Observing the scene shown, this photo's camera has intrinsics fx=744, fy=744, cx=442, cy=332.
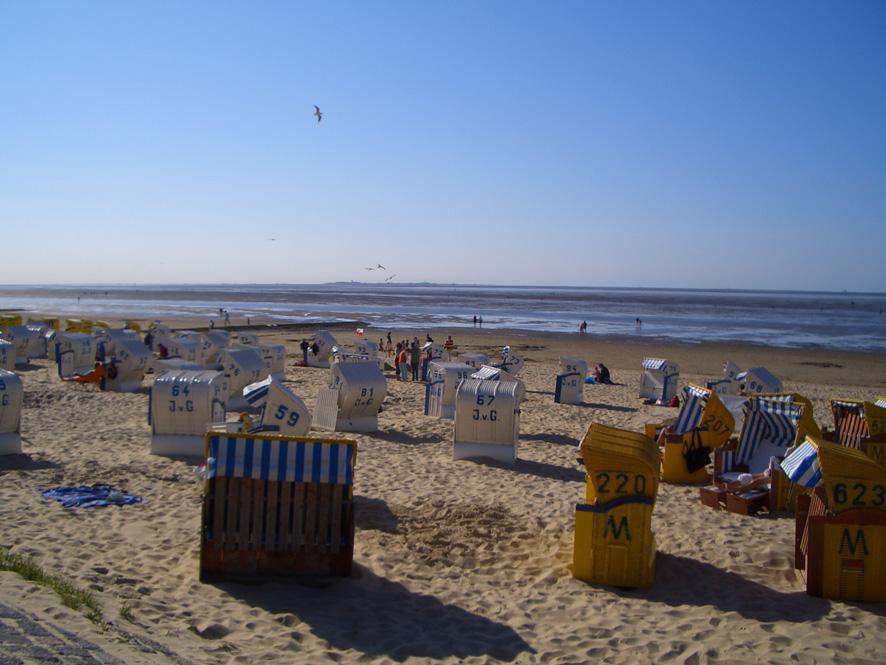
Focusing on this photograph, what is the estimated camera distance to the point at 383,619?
6.51m

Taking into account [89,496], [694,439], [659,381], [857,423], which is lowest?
[89,496]

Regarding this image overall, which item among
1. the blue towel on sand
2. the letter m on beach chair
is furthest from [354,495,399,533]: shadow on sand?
the blue towel on sand

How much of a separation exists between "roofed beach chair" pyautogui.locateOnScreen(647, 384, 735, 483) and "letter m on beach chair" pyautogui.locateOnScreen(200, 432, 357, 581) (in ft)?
22.2

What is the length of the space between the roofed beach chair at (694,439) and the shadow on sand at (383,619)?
6.37 meters

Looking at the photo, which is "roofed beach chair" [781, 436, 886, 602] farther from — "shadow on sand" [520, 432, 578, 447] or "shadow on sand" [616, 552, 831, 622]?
"shadow on sand" [520, 432, 578, 447]

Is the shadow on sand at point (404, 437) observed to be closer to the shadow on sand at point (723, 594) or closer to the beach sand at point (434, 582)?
the beach sand at point (434, 582)

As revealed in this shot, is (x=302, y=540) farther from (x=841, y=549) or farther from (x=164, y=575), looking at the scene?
(x=841, y=549)

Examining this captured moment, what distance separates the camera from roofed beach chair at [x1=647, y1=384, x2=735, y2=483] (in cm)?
1209

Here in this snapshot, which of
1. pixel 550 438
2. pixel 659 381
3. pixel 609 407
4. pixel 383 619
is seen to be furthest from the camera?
pixel 659 381

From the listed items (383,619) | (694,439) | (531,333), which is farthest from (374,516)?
(531,333)

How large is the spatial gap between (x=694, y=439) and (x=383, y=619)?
24.4 ft

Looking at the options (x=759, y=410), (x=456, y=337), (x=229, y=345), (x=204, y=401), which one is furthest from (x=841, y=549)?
(x=456, y=337)

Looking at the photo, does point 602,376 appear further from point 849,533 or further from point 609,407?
point 849,533

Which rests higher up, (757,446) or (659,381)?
(757,446)
